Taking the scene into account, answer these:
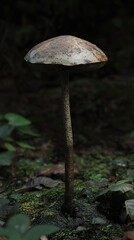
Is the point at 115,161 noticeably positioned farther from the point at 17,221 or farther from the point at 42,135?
the point at 17,221

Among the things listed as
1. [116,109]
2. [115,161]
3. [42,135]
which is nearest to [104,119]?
[116,109]

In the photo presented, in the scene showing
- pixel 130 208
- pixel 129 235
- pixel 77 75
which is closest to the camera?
pixel 129 235

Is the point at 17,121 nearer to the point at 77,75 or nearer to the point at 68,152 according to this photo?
the point at 68,152

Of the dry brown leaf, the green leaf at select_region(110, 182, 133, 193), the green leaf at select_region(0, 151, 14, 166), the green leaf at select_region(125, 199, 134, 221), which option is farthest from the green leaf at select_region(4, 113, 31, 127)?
the dry brown leaf

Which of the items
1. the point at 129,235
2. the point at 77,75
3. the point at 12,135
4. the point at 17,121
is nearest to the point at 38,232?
the point at 129,235

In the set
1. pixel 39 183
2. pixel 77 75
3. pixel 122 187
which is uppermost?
pixel 77 75

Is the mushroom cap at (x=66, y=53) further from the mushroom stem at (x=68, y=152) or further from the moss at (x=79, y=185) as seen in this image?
the moss at (x=79, y=185)
